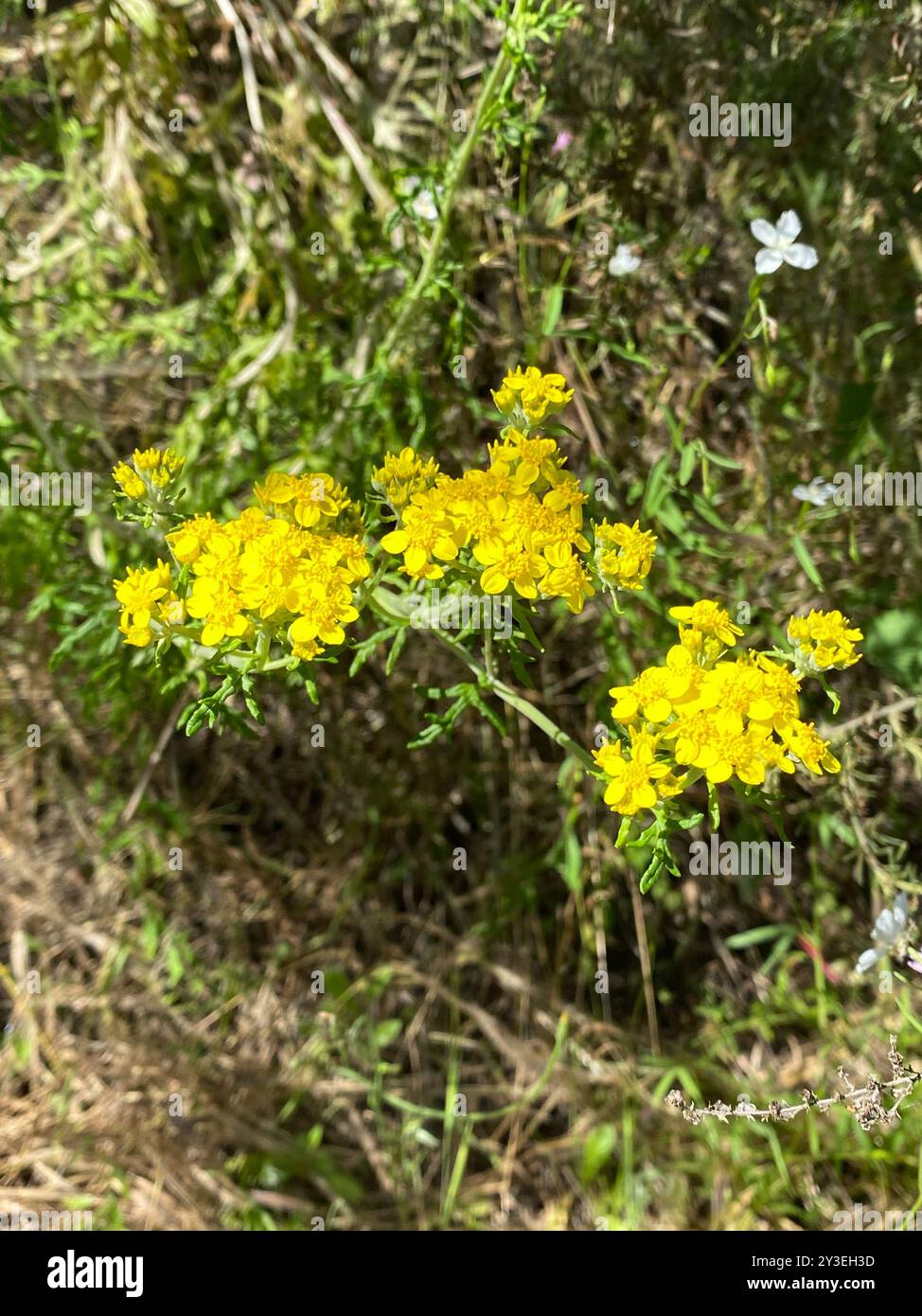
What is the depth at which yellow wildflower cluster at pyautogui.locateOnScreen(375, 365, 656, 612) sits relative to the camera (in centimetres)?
167

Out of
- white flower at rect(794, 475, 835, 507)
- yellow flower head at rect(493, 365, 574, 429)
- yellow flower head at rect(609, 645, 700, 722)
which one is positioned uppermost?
yellow flower head at rect(493, 365, 574, 429)

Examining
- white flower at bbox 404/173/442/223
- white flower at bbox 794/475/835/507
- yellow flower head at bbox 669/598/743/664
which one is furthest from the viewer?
white flower at bbox 794/475/835/507

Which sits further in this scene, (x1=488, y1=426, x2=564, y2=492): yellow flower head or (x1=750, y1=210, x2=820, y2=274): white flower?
(x1=750, y1=210, x2=820, y2=274): white flower

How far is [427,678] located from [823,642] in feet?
4.52

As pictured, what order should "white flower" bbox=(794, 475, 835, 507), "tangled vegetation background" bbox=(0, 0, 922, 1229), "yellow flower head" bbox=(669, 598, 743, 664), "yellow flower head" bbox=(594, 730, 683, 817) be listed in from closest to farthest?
→ "yellow flower head" bbox=(594, 730, 683, 817)
"yellow flower head" bbox=(669, 598, 743, 664)
"white flower" bbox=(794, 475, 835, 507)
"tangled vegetation background" bbox=(0, 0, 922, 1229)

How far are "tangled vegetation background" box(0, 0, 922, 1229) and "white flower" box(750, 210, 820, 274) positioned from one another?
0.99 ft

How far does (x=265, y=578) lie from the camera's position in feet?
5.40

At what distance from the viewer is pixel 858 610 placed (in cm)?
263

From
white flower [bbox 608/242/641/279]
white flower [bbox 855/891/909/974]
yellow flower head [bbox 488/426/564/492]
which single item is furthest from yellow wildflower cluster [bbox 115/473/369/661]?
white flower [bbox 855/891/909/974]

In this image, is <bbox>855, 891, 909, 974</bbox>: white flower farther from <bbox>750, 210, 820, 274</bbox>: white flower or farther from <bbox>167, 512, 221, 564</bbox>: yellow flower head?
<bbox>167, 512, 221, 564</bbox>: yellow flower head

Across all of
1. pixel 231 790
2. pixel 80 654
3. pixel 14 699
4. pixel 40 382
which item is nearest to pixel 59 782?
pixel 14 699

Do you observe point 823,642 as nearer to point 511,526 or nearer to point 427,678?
point 511,526

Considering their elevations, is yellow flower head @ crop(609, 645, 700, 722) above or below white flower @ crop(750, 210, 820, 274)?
below

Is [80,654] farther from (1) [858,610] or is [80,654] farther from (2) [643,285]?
(1) [858,610]
